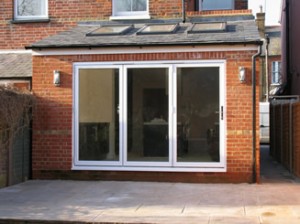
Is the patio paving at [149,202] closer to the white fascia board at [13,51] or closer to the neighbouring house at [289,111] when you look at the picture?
the neighbouring house at [289,111]

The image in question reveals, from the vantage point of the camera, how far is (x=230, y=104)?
1008 cm

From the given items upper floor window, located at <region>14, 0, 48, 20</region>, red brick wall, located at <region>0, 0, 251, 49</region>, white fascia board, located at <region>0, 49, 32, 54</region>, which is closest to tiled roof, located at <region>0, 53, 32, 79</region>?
white fascia board, located at <region>0, 49, 32, 54</region>

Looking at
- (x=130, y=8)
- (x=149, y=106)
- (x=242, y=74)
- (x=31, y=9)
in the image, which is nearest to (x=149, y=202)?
(x=149, y=106)

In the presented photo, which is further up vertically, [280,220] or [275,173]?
[275,173]

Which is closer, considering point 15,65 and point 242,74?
point 242,74

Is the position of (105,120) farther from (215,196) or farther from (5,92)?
(215,196)

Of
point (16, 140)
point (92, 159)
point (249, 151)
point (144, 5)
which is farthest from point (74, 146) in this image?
point (144, 5)

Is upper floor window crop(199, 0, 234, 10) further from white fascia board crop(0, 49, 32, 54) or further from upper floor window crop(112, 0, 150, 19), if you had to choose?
white fascia board crop(0, 49, 32, 54)

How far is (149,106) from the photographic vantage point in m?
10.5

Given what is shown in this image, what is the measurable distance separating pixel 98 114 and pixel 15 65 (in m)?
3.05

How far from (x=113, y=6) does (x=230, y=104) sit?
4792 millimetres

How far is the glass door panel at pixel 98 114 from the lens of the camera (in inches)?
417

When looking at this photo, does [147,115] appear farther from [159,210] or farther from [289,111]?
[289,111]

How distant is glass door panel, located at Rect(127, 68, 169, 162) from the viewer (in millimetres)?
10398
